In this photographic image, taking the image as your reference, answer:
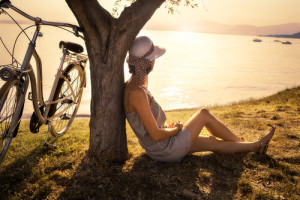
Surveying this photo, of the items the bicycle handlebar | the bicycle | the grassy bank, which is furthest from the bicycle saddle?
the grassy bank

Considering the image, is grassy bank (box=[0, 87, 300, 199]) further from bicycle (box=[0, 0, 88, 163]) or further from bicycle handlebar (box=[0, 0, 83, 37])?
bicycle handlebar (box=[0, 0, 83, 37])

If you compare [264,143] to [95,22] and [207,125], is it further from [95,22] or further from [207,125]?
[95,22]

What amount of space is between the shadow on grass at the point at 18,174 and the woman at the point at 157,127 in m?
1.55

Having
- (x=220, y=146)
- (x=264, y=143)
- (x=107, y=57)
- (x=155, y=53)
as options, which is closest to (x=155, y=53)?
(x=155, y=53)

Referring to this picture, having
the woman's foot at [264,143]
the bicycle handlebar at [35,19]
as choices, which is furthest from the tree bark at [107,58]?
the woman's foot at [264,143]

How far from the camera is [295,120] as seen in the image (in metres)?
6.18

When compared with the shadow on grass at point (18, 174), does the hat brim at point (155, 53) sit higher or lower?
higher

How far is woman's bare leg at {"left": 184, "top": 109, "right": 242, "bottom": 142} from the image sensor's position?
3693 millimetres

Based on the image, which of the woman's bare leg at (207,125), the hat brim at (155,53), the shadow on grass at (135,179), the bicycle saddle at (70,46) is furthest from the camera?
the bicycle saddle at (70,46)

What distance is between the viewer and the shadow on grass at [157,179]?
3.02 meters

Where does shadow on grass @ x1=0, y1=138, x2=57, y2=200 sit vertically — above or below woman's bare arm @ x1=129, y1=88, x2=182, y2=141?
below

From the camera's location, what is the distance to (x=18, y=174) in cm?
338

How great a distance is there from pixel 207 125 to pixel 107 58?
1.87m

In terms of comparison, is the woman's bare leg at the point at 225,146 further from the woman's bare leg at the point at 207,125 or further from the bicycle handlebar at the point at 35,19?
the bicycle handlebar at the point at 35,19
